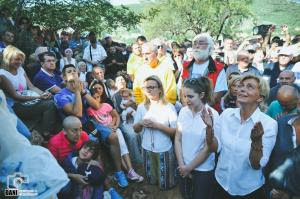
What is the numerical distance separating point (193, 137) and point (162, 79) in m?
1.55

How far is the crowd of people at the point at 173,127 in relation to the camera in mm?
2783

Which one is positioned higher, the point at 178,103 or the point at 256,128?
the point at 256,128

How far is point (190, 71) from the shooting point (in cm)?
476

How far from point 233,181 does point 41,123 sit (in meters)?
2.85

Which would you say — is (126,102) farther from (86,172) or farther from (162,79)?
(86,172)

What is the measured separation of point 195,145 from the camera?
137 inches

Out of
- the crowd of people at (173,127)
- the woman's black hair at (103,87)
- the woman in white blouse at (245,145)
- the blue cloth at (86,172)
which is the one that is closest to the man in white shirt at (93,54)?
the crowd of people at (173,127)

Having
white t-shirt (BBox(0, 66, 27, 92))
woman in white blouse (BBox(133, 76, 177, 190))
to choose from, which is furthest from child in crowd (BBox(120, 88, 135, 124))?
white t-shirt (BBox(0, 66, 27, 92))

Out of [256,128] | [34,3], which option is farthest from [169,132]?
[34,3]

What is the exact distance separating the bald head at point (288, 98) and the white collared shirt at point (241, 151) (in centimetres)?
106

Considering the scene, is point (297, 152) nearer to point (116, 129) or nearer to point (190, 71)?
point (190, 71)

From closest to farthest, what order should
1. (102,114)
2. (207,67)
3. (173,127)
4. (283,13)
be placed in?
(173,127) < (207,67) < (102,114) < (283,13)

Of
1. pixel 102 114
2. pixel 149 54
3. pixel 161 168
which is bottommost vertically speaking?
pixel 161 168

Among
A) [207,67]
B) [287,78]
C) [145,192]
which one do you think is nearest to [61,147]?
[145,192]
